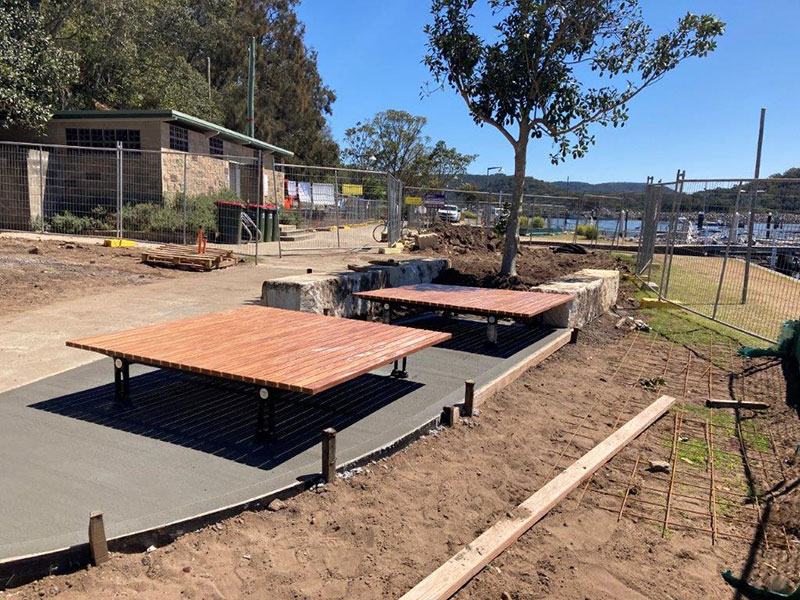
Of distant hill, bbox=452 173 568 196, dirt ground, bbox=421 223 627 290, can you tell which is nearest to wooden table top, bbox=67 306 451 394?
dirt ground, bbox=421 223 627 290

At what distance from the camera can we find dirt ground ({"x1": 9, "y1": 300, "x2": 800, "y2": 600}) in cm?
284

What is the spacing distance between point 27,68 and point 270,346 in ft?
57.5

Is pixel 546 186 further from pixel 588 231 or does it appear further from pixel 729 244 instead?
pixel 729 244

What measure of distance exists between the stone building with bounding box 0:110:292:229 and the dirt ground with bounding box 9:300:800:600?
12795 millimetres

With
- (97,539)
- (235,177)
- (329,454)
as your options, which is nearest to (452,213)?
(235,177)

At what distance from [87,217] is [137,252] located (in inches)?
181

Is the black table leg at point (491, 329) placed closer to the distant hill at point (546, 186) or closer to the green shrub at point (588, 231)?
the distant hill at point (546, 186)

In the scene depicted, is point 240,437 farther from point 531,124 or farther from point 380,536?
point 531,124

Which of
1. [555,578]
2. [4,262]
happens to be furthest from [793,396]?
[4,262]

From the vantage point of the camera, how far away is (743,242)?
10.4 m

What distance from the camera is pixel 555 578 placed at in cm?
302

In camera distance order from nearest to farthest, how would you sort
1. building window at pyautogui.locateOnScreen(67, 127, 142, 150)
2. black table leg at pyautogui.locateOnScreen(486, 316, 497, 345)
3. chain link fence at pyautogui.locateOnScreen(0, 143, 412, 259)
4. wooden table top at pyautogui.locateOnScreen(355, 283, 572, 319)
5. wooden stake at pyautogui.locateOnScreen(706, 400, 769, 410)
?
1. wooden stake at pyautogui.locateOnScreen(706, 400, 769, 410)
2. wooden table top at pyautogui.locateOnScreen(355, 283, 572, 319)
3. black table leg at pyautogui.locateOnScreen(486, 316, 497, 345)
4. chain link fence at pyautogui.locateOnScreen(0, 143, 412, 259)
5. building window at pyautogui.locateOnScreen(67, 127, 142, 150)

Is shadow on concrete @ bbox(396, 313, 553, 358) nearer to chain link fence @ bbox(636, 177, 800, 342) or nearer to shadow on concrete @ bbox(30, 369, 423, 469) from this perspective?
shadow on concrete @ bbox(30, 369, 423, 469)

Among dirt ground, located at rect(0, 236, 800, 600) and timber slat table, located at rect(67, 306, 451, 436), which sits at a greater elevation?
timber slat table, located at rect(67, 306, 451, 436)
